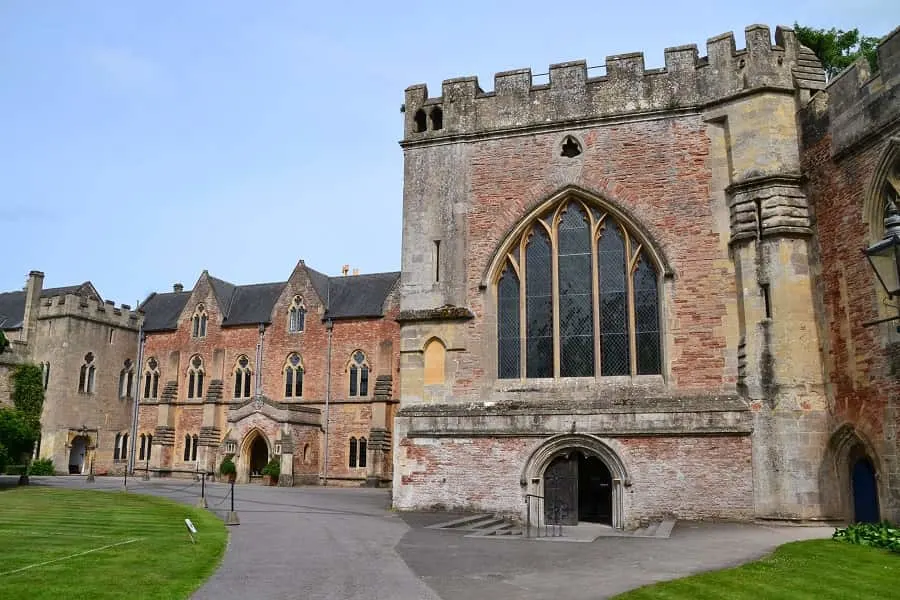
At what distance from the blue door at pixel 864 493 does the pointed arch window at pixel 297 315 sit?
105 ft

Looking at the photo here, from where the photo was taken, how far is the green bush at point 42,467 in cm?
3981

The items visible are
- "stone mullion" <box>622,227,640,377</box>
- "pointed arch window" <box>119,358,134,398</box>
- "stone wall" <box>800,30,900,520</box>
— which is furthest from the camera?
"pointed arch window" <box>119,358,134,398</box>

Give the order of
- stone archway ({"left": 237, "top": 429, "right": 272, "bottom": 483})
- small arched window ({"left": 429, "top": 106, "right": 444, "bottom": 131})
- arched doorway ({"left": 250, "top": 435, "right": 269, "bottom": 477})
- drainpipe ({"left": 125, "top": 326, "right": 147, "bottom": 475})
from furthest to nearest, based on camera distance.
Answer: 1. drainpipe ({"left": 125, "top": 326, "right": 147, "bottom": 475})
2. arched doorway ({"left": 250, "top": 435, "right": 269, "bottom": 477})
3. stone archway ({"left": 237, "top": 429, "right": 272, "bottom": 483})
4. small arched window ({"left": 429, "top": 106, "right": 444, "bottom": 131})

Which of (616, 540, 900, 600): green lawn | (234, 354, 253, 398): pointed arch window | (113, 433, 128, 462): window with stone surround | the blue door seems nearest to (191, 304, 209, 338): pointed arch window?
(234, 354, 253, 398): pointed arch window

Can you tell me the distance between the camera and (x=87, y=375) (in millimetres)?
44562

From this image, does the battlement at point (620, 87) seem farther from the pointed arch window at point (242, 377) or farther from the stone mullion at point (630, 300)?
the pointed arch window at point (242, 377)

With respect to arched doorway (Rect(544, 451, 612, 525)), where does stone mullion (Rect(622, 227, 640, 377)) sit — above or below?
above

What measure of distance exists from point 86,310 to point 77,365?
3252mm

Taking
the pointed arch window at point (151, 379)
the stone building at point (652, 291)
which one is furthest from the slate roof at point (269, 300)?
the stone building at point (652, 291)

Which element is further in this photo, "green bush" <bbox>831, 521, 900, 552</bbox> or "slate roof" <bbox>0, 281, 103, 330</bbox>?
"slate roof" <bbox>0, 281, 103, 330</bbox>

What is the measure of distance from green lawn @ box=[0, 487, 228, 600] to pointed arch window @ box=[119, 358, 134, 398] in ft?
87.9

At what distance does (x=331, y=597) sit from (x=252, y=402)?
31.4 m

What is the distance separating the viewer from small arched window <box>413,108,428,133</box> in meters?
21.5

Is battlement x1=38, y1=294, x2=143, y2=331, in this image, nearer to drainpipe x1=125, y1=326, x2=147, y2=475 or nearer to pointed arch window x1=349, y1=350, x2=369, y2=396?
drainpipe x1=125, y1=326, x2=147, y2=475
